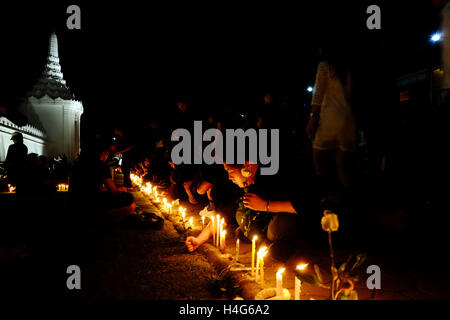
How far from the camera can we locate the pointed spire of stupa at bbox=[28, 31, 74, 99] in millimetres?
35719

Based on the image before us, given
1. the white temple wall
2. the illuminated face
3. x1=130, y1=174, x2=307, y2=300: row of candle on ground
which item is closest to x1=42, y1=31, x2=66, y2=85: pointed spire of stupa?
the white temple wall

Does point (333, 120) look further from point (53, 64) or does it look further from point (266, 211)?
point (53, 64)

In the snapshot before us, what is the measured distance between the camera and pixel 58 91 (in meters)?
36.2

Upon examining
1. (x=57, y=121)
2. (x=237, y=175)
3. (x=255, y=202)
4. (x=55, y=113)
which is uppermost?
(x=55, y=113)

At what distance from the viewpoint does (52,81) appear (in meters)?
36.9

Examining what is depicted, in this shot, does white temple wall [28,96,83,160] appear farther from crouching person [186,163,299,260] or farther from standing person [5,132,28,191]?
crouching person [186,163,299,260]

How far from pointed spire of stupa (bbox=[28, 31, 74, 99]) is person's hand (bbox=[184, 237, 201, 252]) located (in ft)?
119

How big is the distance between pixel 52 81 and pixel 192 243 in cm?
3846

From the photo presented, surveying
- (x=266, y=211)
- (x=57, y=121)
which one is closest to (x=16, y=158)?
(x=266, y=211)

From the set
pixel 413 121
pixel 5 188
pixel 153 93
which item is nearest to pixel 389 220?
pixel 413 121

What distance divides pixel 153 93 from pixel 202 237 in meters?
16.6

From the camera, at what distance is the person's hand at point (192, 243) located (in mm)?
4348
